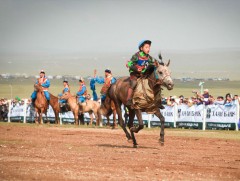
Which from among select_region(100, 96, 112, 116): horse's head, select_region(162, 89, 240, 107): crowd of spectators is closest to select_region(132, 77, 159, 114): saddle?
select_region(100, 96, 112, 116): horse's head

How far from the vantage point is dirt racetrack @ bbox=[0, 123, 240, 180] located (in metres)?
12.6

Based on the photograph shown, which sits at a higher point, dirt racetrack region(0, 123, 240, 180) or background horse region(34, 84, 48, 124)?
background horse region(34, 84, 48, 124)

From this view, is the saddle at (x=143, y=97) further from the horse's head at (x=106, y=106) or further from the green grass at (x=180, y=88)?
the green grass at (x=180, y=88)

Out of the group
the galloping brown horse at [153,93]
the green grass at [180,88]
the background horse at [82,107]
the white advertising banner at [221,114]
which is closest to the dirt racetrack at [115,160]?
the galloping brown horse at [153,93]

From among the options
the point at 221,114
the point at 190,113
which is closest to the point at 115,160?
the point at 221,114

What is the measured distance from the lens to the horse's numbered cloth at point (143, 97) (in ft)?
61.3

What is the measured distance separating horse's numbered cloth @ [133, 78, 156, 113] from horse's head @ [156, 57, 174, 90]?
0.57 meters

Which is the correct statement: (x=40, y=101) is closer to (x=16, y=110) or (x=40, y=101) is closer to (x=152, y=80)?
(x=16, y=110)

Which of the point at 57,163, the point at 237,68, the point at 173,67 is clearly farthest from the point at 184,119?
the point at 173,67

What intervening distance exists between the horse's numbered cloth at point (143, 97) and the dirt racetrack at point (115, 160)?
1.05 metres

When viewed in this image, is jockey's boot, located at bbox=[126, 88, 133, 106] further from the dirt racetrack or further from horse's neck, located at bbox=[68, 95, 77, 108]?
horse's neck, located at bbox=[68, 95, 77, 108]

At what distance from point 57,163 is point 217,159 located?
3769 millimetres

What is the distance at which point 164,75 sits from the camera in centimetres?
1819

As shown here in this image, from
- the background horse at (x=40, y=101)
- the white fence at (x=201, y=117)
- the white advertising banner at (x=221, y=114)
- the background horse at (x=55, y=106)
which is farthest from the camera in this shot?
the background horse at (x=55, y=106)
